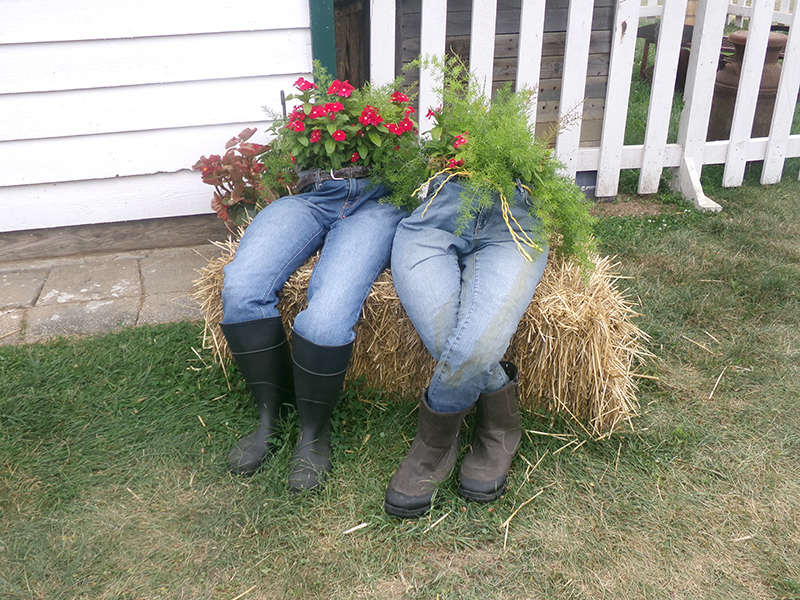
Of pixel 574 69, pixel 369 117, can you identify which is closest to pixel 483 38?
pixel 574 69

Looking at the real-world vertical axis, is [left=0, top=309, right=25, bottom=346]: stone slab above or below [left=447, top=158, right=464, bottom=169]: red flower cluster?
below

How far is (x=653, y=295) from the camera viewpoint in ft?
10.4

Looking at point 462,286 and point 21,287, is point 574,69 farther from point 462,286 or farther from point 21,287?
point 21,287

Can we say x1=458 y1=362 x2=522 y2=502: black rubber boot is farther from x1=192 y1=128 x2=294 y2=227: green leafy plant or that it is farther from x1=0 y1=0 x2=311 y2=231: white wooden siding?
x1=0 y1=0 x2=311 y2=231: white wooden siding

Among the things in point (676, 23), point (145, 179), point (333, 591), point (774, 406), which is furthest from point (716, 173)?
point (333, 591)

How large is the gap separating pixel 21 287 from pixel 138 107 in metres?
1.02

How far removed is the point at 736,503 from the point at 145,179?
9.79 feet

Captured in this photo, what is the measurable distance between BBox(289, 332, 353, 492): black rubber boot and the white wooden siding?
1781 millimetres

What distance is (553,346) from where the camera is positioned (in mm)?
2287

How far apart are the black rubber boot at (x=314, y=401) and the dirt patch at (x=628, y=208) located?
2.39 meters

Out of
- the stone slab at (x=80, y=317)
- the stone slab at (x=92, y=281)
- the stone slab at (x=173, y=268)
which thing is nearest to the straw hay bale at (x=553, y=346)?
the stone slab at (x=80, y=317)

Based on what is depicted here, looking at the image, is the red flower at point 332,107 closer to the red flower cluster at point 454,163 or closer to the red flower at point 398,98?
the red flower at point 398,98

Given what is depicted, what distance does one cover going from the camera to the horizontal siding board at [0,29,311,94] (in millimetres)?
3227

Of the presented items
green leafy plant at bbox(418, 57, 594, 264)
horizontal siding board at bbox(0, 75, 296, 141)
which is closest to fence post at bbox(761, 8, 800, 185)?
green leafy plant at bbox(418, 57, 594, 264)
